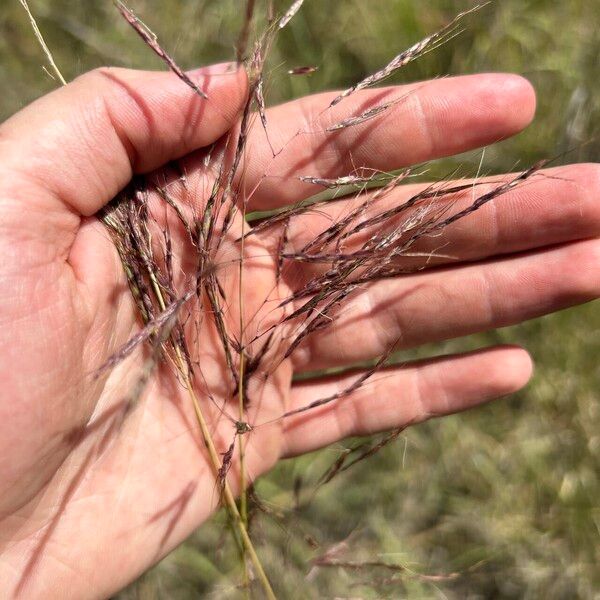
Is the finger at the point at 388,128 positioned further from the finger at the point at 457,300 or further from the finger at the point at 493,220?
the finger at the point at 457,300

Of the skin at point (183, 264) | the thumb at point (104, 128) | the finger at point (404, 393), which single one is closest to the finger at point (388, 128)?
the skin at point (183, 264)

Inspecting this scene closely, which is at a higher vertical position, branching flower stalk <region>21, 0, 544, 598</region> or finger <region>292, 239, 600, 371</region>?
branching flower stalk <region>21, 0, 544, 598</region>

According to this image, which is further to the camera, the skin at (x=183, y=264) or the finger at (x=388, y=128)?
the finger at (x=388, y=128)

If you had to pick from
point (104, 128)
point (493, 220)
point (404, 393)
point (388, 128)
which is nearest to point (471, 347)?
point (404, 393)

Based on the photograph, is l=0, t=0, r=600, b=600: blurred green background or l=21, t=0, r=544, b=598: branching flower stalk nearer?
l=21, t=0, r=544, b=598: branching flower stalk

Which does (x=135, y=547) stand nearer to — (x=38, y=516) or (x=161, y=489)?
(x=161, y=489)

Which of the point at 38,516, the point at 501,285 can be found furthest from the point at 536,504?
the point at 38,516

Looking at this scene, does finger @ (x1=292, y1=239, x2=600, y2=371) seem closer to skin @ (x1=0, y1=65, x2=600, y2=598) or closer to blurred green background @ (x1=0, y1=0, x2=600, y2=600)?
skin @ (x1=0, y1=65, x2=600, y2=598)

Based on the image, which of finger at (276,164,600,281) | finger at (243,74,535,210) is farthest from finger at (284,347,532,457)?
finger at (243,74,535,210)
